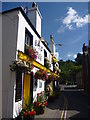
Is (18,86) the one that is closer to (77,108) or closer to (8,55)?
(8,55)

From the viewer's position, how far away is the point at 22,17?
28.0 feet

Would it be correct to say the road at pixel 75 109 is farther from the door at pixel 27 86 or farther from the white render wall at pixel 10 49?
the white render wall at pixel 10 49

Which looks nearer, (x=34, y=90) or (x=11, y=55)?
(x=11, y=55)

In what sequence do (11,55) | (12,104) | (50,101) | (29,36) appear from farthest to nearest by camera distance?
(50,101) < (29,36) < (11,55) < (12,104)

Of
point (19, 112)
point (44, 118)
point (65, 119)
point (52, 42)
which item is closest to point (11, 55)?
point (19, 112)

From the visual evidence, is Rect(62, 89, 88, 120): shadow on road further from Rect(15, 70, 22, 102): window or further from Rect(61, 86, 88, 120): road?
Rect(15, 70, 22, 102): window

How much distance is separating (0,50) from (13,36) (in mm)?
1041

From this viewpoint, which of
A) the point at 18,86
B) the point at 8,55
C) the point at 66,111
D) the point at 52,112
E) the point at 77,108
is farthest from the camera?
the point at 77,108

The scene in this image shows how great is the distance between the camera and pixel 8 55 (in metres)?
7.51

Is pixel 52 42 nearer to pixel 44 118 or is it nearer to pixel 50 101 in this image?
pixel 50 101

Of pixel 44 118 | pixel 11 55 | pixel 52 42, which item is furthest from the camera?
pixel 52 42

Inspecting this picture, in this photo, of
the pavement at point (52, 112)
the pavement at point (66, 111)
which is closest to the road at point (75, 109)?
the pavement at point (66, 111)

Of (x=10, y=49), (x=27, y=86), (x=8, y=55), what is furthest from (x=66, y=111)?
(x=10, y=49)

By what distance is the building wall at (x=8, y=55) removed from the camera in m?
6.99
